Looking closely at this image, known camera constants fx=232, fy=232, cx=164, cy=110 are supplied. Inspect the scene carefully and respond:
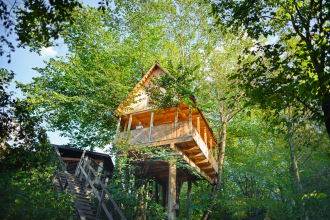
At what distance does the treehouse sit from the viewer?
13.4 meters

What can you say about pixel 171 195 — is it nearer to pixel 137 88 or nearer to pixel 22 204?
pixel 22 204

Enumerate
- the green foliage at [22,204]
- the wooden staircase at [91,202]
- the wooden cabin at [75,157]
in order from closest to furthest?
the green foliage at [22,204]
the wooden staircase at [91,202]
the wooden cabin at [75,157]

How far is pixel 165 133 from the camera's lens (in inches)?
543

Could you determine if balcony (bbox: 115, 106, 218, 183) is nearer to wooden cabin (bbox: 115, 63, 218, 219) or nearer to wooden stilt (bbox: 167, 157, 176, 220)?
wooden cabin (bbox: 115, 63, 218, 219)

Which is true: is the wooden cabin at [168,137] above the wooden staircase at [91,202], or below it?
above

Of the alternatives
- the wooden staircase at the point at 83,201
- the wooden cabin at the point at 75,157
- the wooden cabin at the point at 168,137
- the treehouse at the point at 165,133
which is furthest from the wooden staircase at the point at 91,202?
the wooden cabin at the point at 75,157

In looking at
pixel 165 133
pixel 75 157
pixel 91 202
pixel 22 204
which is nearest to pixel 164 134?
pixel 165 133

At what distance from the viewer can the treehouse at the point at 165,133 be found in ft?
43.9

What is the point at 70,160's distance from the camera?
68.8 ft

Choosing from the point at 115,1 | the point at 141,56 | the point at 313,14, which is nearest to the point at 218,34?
the point at 141,56

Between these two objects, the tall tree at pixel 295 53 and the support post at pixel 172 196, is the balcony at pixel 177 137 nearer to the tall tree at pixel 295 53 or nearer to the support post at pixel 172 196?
the support post at pixel 172 196

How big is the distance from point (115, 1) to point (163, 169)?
17.0 meters

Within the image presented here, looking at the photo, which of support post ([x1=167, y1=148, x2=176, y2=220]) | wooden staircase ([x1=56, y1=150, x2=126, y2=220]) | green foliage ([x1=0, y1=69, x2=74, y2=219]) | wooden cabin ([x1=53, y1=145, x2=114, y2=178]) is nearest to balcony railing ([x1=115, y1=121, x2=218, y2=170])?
support post ([x1=167, y1=148, x2=176, y2=220])

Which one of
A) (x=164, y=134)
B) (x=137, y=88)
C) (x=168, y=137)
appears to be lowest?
(x=168, y=137)
